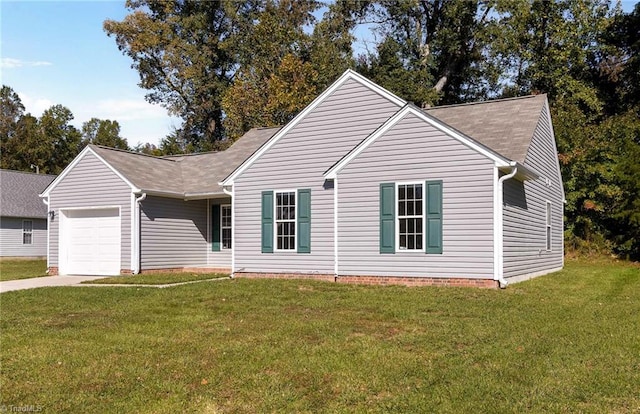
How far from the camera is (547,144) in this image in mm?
17656

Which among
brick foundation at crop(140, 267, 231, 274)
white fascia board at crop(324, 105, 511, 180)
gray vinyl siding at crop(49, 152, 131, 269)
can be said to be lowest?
brick foundation at crop(140, 267, 231, 274)

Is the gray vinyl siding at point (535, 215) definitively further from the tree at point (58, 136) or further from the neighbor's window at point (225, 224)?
the tree at point (58, 136)

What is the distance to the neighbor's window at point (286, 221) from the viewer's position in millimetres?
15797

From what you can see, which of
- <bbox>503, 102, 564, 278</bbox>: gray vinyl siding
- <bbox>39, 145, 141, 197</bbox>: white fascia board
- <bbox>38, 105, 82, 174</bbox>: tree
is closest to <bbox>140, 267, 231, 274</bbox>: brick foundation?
<bbox>39, 145, 141, 197</bbox>: white fascia board

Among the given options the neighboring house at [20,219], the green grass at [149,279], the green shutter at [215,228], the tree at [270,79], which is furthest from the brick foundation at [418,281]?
the neighboring house at [20,219]

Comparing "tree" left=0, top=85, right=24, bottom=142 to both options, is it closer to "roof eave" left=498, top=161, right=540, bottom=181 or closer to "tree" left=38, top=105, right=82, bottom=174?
"tree" left=38, top=105, right=82, bottom=174

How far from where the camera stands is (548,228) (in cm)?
1783

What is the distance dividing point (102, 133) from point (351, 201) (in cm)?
4633

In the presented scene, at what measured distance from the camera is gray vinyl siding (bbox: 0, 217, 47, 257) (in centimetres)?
3056

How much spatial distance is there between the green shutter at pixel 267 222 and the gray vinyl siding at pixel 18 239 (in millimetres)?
20862

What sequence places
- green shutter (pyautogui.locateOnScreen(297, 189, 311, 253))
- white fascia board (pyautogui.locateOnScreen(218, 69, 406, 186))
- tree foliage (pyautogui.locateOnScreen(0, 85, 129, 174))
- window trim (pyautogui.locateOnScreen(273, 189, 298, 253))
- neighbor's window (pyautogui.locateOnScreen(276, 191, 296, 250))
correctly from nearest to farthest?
white fascia board (pyautogui.locateOnScreen(218, 69, 406, 186)), green shutter (pyautogui.locateOnScreen(297, 189, 311, 253)), window trim (pyautogui.locateOnScreen(273, 189, 298, 253)), neighbor's window (pyautogui.locateOnScreen(276, 191, 296, 250)), tree foliage (pyautogui.locateOnScreen(0, 85, 129, 174))

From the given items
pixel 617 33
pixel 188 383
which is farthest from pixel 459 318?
pixel 617 33

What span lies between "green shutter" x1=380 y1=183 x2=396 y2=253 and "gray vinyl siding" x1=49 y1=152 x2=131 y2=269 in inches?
325

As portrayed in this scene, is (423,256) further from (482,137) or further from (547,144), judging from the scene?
(547,144)
